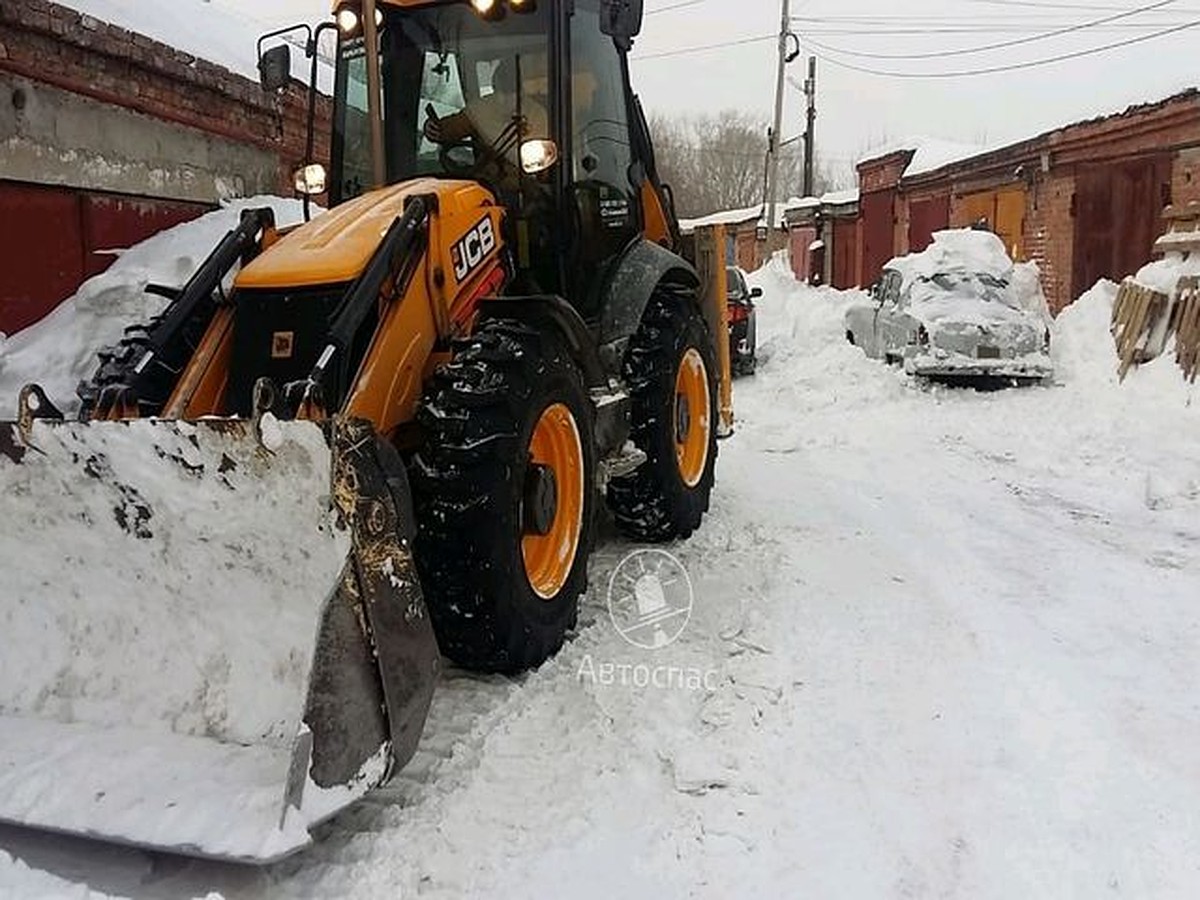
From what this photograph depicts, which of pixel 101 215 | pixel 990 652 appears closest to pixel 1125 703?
pixel 990 652

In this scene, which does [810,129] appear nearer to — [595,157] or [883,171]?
[883,171]

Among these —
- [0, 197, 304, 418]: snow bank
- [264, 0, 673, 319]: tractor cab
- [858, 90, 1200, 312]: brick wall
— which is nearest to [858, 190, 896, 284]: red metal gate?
[858, 90, 1200, 312]: brick wall

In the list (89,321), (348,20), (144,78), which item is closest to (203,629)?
(348,20)

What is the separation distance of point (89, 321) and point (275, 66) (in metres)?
2.91

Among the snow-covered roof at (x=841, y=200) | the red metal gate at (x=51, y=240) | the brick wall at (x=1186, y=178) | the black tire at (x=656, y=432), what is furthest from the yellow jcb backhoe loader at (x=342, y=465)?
the snow-covered roof at (x=841, y=200)

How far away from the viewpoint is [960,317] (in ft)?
39.3

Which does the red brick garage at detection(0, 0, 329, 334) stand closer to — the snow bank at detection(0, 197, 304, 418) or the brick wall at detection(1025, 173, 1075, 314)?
the snow bank at detection(0, 197, 304, 418)

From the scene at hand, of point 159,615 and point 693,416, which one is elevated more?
point 693,416

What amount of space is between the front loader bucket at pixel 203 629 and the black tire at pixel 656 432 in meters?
2.55

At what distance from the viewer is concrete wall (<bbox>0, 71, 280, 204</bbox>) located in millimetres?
7031

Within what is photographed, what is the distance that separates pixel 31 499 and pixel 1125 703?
3797mm

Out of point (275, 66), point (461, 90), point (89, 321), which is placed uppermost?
point (275, 66)

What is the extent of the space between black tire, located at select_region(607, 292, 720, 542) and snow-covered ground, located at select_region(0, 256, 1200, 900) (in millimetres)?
197

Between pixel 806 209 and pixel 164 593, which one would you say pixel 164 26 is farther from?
pixel 806 209
